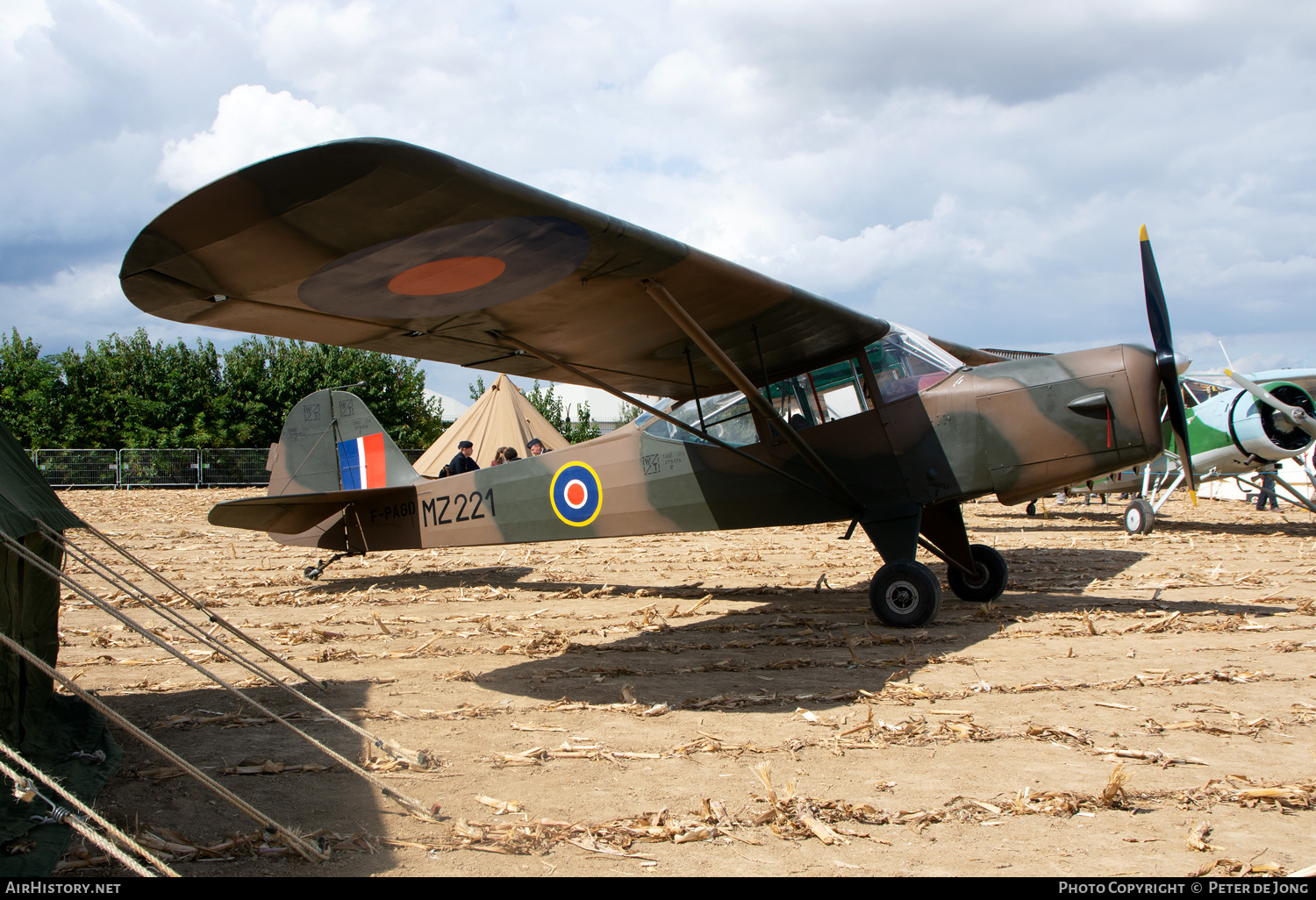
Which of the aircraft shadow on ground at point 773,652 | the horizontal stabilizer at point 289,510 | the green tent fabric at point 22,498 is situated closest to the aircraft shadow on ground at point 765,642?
the aircraft shadow on ground at point 773,652

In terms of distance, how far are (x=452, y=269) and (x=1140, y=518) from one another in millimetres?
13370

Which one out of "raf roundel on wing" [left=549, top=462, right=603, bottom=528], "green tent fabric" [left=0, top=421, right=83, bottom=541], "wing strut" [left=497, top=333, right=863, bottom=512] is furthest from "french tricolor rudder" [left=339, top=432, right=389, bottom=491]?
"green tent fabric" [left=0, top=421, right=83, bottom=541]

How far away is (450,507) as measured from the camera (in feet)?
27.2

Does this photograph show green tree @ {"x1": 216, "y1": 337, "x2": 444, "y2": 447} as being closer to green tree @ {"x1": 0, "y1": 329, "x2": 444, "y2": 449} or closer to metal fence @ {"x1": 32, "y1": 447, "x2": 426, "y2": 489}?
green tree @ {"x1": 0, "y1": 329, "x2": 444, "y2": 449}

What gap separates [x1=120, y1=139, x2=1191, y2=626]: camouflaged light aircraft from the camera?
3367 millimetres

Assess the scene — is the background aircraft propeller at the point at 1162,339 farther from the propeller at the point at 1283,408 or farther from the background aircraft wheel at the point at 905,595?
the propeller at the point at 1283,408

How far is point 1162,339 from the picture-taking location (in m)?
A: 5.48

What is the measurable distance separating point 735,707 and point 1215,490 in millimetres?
29485

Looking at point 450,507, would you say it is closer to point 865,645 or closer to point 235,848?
point 865,645

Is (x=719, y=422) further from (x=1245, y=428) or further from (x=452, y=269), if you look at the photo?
(x=1245, y=428)

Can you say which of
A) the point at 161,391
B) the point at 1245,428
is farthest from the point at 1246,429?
the point at 161,391

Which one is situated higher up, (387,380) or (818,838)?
(387,380)

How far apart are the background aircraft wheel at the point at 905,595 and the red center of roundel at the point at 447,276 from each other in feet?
11.8
